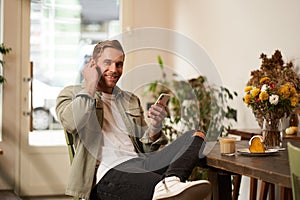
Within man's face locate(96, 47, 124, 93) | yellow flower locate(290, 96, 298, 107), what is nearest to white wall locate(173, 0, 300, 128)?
yellow flower locate(290, 96, 298, 107)

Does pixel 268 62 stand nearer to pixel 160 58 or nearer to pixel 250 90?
pixel 250 90

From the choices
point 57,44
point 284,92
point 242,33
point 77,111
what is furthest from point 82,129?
point 57,44

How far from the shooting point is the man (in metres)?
2.87

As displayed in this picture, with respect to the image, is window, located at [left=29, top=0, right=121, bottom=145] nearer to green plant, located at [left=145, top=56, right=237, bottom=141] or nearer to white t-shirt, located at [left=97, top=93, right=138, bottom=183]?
green plant, located at [left=145, top=56, right=237, bottom=141]

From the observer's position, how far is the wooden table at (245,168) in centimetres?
223

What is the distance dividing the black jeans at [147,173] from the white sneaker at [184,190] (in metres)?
0.14

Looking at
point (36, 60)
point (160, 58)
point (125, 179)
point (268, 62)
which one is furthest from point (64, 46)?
point (125, 179)

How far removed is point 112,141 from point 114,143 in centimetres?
1

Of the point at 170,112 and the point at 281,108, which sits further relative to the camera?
the point at 170,112

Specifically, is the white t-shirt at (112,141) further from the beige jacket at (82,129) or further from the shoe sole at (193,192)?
the shoe sole at (193,192)

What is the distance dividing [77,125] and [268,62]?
5.42 feet

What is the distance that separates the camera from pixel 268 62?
13.6 ft

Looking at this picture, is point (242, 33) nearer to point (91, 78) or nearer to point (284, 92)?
point (284, 92)

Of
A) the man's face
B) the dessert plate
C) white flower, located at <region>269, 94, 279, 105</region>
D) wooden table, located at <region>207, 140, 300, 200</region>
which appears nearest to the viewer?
wooden table, located at <region>207, 140, 300, 200</region>
